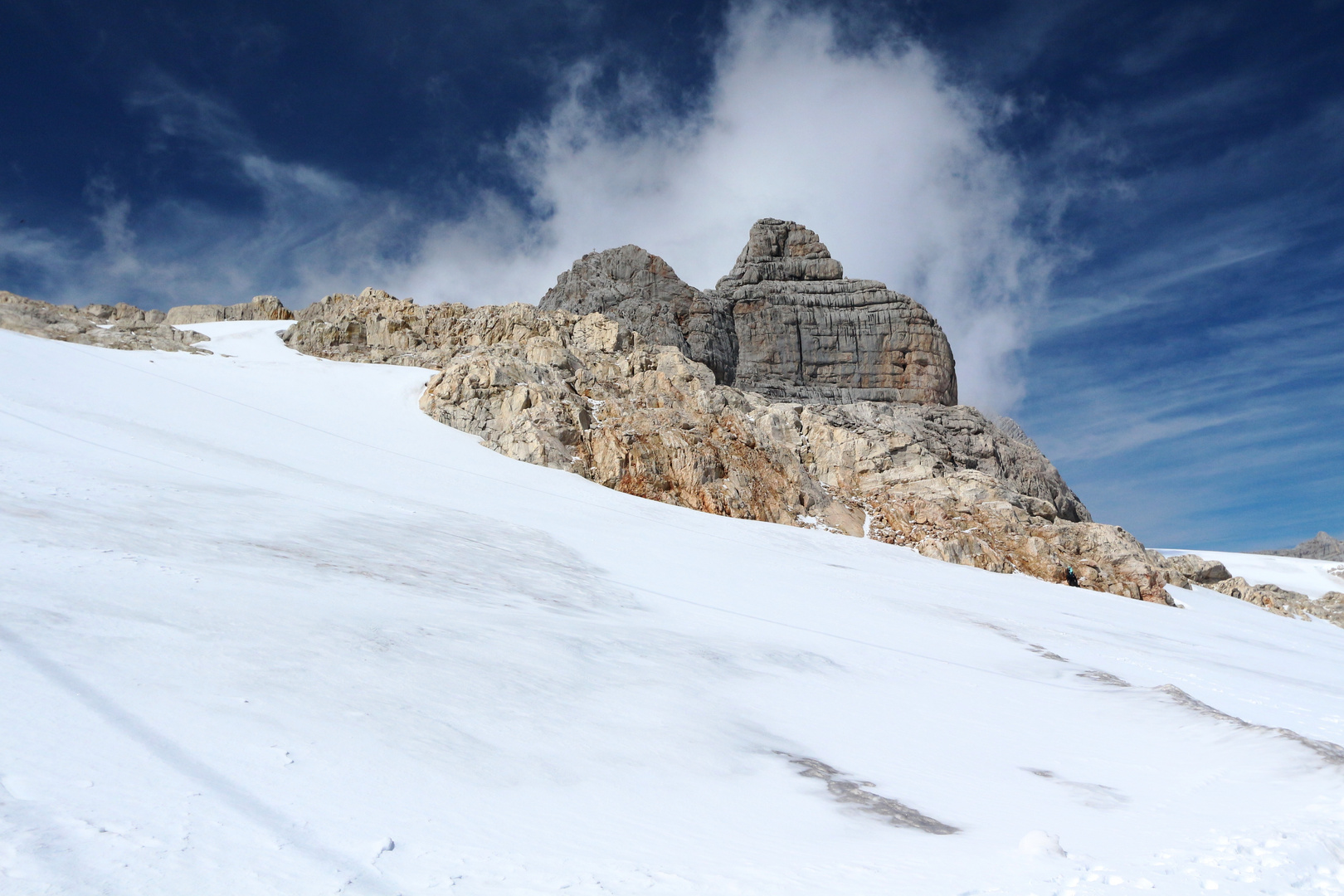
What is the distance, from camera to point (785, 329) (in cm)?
5216

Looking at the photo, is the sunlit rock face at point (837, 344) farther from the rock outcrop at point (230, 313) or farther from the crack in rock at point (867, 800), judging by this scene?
the crack in rock at point (867, 800)

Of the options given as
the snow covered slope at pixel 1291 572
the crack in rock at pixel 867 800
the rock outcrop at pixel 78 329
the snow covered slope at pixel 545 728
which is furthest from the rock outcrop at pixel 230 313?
the snow covered slope at pixel 1291 572

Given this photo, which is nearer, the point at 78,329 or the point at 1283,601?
the point at 78,329

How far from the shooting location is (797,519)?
84.6ft

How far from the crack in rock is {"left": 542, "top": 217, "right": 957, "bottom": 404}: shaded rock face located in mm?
43676

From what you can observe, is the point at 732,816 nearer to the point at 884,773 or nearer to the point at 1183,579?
the point at 884,773

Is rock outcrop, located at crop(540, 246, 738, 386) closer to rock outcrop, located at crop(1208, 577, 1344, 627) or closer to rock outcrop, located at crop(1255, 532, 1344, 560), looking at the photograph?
rock outcrop, located at crop(1208, 577, 1344, 627)

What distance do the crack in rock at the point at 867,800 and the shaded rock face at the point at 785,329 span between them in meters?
43.7

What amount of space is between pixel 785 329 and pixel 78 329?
38845 mm

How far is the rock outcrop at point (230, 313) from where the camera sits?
48312mm

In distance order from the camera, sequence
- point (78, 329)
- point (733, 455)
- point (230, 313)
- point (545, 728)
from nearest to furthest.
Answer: point (545, 728) → point (733, 455) → point (78, 329) → point (230, 313)

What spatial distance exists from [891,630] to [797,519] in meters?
15.3

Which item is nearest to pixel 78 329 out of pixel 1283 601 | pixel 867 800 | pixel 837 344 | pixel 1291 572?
pixel 867 800

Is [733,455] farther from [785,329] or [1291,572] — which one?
[1291,572]
